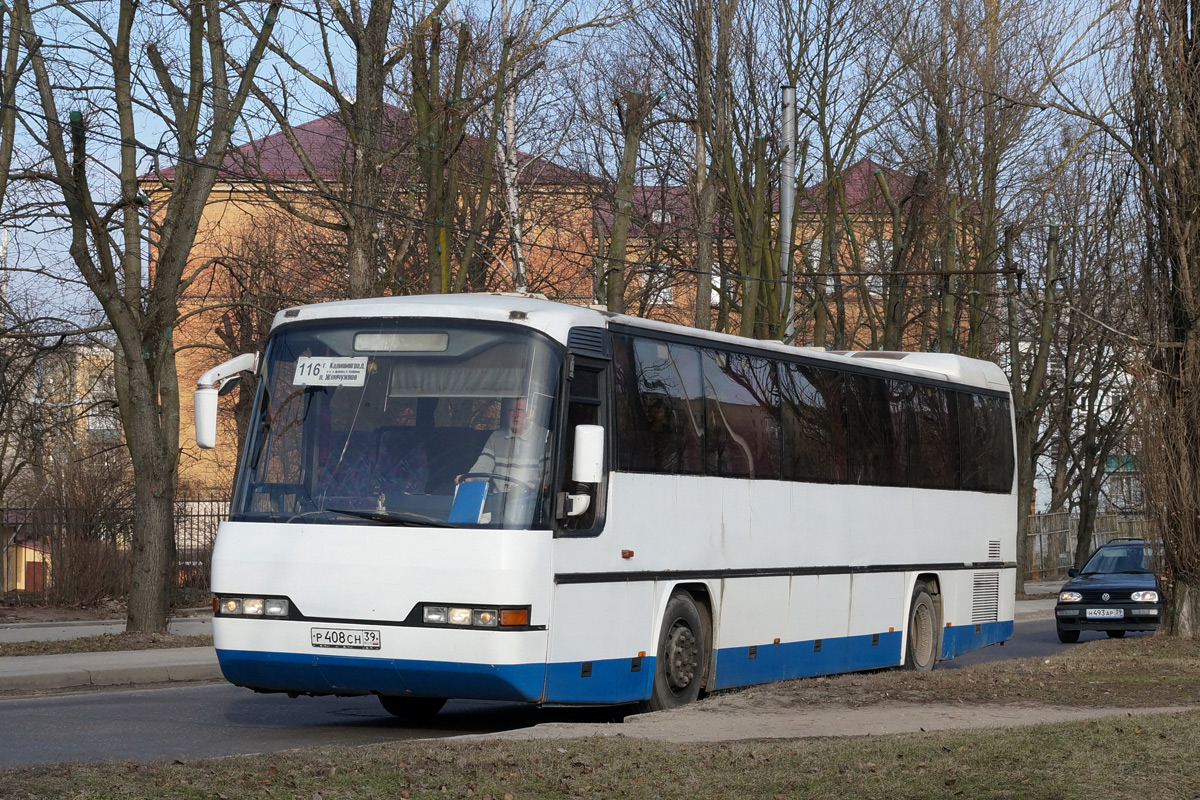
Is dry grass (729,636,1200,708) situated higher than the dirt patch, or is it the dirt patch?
dry grass (729,636,1200,708)

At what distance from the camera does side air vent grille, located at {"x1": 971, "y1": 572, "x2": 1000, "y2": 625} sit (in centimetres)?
1841

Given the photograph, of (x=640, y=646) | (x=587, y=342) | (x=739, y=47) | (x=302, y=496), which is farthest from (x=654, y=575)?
(x=739, y=47)

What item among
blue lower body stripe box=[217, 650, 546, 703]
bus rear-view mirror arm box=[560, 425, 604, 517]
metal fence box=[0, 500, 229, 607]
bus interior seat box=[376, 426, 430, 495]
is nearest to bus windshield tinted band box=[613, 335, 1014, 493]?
bus rear-view mirror arm box=[560, 425, 604, 517]

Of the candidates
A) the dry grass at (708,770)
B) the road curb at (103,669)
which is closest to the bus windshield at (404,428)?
the dry grass at (708,770)

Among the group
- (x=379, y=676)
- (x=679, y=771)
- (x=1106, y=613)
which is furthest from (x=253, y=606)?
(x=1106, y=613)

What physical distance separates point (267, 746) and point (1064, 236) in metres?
32.1

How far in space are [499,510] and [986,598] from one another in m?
9.84

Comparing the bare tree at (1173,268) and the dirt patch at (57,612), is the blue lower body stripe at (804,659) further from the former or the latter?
the dirt patch at (57,612)

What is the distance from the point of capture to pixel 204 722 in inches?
479

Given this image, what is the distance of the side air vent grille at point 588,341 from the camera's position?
11.4 m

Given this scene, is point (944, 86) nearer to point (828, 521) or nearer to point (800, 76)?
point (800, 76)

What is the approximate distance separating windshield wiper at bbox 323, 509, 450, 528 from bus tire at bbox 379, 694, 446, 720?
2562 mm

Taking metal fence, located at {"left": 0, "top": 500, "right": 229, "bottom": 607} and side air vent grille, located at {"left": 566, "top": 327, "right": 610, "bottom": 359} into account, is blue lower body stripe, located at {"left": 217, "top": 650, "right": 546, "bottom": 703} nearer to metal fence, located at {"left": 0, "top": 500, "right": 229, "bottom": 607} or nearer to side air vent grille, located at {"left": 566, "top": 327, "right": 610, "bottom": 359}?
side air vent grille, located at {"left": 566, "top": 327, "right": 610, "bottom": 359}

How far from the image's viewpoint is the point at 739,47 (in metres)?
31.4
